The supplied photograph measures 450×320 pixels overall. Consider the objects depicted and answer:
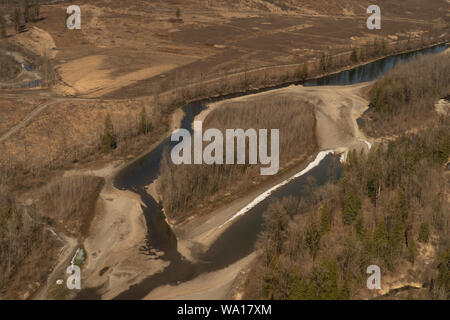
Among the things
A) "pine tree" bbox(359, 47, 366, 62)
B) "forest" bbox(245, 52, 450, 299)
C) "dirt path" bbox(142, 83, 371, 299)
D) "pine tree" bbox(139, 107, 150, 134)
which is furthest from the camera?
"pine tree" bbox(359, 47, 366, 62)

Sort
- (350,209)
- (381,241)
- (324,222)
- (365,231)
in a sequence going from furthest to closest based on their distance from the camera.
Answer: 1. (350,209)
2. (324,222)
3. (365,231)
4. (381,241)

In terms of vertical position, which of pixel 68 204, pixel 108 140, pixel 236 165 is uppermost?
pixel 108 140

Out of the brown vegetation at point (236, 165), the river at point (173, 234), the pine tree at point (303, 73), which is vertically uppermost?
the pine tree at point (303, 73)

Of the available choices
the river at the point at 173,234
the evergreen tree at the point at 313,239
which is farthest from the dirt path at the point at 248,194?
the evergreen tree at the point at 313,239

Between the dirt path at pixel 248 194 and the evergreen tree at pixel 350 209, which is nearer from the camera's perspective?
the dirt path at pixel 248 194

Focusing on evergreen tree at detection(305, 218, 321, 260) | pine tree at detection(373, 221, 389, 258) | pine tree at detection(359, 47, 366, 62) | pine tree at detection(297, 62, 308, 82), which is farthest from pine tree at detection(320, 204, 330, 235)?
pine tree at detection(359, 47, 366, 62)

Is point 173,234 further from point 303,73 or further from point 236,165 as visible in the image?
point 303,73

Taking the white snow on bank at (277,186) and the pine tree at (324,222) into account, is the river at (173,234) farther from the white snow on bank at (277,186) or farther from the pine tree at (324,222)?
the pine tree at (324,222)

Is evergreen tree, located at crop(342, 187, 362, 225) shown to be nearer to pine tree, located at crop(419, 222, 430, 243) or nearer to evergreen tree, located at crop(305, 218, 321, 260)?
evergreen tree, located at crop(305, 218, 321, 260)

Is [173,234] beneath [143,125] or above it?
beneath

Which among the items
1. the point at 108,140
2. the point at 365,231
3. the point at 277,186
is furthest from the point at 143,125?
the point at 365,231

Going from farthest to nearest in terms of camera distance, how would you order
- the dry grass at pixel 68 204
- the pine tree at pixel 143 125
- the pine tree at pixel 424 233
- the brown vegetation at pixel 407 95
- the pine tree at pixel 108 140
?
the brown vegetation at pixel 407 95 → the pine tree at pixel 143 125 → the pine tree at pixel 108 140 → the dry grass at pixel 68 204 → the pine tree at pixel 424 233
